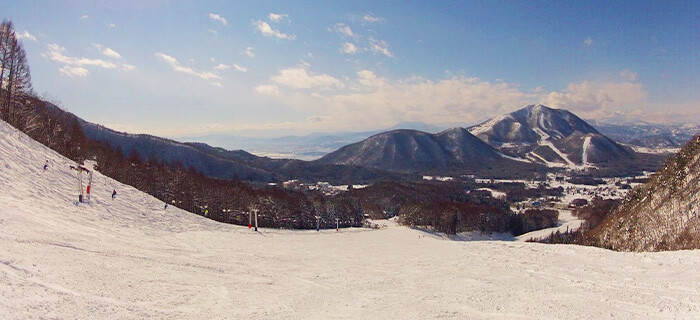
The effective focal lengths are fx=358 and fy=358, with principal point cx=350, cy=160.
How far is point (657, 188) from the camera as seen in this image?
174ft

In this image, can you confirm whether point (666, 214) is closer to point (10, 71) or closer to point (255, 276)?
point (255, 276)

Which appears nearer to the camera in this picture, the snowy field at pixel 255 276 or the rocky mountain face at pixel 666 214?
the snowy field at pixel 255 276

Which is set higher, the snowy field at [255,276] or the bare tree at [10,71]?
the bare tree at [10,71]

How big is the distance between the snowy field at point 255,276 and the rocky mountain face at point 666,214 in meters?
18.7

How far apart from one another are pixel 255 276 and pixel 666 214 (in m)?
50.9

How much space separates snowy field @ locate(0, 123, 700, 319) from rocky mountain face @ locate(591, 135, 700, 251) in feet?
61.3

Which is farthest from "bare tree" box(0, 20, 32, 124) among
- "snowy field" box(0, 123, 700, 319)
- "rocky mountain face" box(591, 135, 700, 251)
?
"rocky mountain face" box(591, 135, 700, 251)

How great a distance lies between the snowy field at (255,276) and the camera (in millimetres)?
11219

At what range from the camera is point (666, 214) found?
144ft

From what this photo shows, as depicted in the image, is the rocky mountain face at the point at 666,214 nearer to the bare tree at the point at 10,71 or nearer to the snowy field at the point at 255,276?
the snowy field at the point at 255,276

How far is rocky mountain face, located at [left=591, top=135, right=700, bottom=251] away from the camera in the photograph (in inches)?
1521

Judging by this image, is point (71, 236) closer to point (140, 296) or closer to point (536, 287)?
point (140, 296)

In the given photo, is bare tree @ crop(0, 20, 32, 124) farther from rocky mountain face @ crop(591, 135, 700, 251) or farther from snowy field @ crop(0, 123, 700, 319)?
rocky mountain face @ crop(591, 135, 700, 251)

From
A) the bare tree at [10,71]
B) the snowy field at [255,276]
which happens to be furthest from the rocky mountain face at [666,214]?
the bare tree at [10,71]
